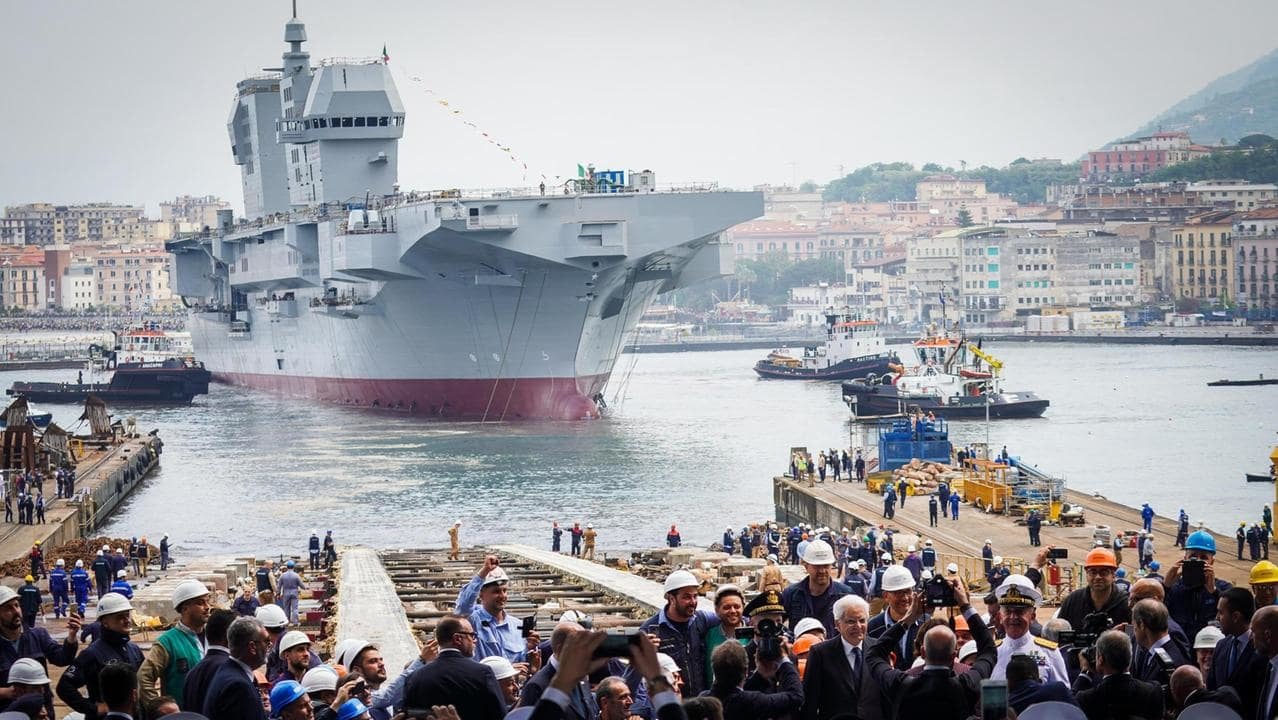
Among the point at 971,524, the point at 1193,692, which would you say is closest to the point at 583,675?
the point at 1193,692

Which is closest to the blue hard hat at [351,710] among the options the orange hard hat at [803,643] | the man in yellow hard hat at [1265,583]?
the orange hard hat at [803,643]

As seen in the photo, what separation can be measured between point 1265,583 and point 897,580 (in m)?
1.89

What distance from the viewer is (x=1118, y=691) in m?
7.12

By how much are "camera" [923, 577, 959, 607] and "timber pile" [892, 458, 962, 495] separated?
26538 millimetres

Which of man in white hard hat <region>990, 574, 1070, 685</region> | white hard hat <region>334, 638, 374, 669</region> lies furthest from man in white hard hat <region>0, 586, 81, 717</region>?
man in white hard hat <region>990, 574, 1070, 685</region>

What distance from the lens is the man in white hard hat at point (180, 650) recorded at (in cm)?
872

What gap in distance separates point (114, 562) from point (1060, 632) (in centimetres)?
1815

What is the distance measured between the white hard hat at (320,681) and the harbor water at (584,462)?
24.1 meters

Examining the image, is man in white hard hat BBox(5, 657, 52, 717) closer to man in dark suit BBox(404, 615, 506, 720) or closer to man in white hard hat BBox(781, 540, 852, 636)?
man in dark suit BBox(404, 615, 506, 720)

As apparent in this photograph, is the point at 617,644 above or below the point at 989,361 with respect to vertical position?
above

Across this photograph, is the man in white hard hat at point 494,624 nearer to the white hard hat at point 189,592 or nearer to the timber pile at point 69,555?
the white hard hat at point 189,592

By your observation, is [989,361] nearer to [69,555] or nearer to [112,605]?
[69,555]

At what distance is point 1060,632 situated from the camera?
866 cm

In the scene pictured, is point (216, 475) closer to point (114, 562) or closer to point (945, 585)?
point (114, 562)
